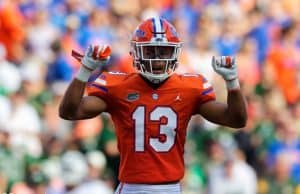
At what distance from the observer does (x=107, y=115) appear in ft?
37.8

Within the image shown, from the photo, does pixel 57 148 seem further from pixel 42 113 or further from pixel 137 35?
pixel 137 35

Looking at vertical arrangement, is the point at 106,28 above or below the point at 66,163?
above

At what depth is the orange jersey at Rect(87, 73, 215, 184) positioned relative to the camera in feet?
20.4

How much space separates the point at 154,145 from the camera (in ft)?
20.4

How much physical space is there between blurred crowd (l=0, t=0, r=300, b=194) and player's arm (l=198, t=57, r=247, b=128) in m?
3.36

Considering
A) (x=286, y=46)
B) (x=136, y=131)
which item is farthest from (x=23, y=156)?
(x=286, y=46)

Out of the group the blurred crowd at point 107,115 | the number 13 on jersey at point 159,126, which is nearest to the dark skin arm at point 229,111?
the number 13 on jersey at point 159,126

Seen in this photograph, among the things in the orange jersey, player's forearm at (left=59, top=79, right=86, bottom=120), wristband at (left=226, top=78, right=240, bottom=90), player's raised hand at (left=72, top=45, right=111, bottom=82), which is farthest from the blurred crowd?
wristband at (left=226, top=78, right=240, bottom=90)

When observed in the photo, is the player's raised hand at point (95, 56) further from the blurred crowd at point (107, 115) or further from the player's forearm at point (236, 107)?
the blurred crowd at point (107, 115)

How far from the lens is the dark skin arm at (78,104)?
6035mm

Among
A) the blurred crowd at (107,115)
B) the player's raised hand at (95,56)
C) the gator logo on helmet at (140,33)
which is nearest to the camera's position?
the player's raised hand at (95,56)

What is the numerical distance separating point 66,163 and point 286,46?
5.59 m

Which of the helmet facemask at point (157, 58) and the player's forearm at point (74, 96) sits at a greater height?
the helmet facemask at point (157, 58)

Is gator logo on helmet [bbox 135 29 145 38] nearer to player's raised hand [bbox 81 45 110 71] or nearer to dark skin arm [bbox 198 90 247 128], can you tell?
player's raised hand [bbox 81 45 110 71]
